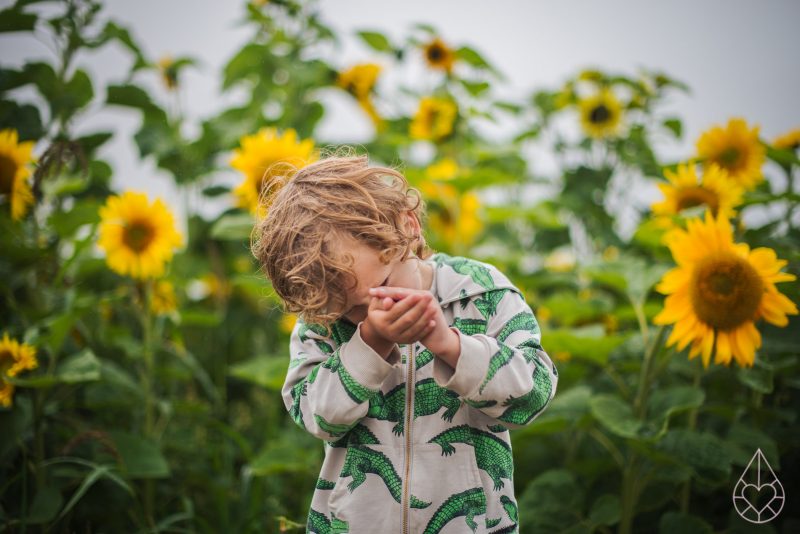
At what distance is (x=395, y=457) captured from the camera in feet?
3.50

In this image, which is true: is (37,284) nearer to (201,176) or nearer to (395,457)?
(201,176)

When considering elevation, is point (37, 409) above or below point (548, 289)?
below

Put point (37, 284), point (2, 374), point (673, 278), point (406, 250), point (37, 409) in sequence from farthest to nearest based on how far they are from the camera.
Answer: point (37, 284), point (37, 409), point (2, 374), point (673, 278), point (406, 250)

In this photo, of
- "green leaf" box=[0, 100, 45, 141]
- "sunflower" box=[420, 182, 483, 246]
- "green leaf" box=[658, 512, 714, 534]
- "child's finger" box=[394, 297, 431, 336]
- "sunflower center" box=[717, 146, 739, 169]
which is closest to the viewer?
"child's finger" box=[394, 297, 431, 336]

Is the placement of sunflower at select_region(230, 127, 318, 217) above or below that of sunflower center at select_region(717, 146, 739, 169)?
below

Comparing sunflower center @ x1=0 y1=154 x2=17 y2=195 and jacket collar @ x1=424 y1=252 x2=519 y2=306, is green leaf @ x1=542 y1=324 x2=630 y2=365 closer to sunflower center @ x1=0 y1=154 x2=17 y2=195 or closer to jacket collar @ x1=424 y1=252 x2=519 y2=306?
jacket collar @ x1=424 y1=252 x2=519 y2=306

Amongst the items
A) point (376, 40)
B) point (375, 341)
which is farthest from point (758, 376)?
point (376, 40)

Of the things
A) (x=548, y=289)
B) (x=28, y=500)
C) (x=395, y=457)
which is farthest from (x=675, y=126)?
(x=28, y=500)

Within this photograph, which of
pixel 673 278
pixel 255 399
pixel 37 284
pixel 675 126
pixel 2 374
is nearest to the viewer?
pixel 673 278

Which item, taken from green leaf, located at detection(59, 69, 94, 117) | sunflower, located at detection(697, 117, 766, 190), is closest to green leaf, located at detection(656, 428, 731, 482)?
sunflower, located at detection(697, 117, 766, 190)

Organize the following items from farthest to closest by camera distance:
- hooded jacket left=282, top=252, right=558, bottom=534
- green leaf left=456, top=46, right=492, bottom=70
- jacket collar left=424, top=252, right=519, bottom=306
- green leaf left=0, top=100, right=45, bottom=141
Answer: green leaf left=456, top=46, right=492, bottom=70, green leaf left=0, top=100, right=45, bottom=141, jacket collar left=424, top=252, right=519, bottom=306, hooded jacket left=282, top=252, right=558, bottom=534

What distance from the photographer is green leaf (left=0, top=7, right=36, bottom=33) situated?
1.93 m

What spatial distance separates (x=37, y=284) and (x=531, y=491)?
1.52 meters

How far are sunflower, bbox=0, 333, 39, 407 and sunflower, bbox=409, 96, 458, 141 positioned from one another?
63.0 inches
